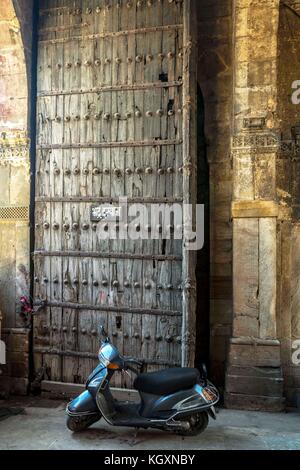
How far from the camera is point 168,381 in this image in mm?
3564

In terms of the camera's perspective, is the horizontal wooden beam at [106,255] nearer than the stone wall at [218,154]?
Yes

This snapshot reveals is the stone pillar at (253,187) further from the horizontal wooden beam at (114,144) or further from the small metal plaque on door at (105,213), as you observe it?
the small metal plaque on door at (105,213)

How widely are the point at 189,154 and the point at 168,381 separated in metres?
2.18

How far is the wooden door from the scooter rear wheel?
2.98 ft

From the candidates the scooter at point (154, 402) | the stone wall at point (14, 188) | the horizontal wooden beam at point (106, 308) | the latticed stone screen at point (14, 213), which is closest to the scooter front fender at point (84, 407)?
the scooter at point (154, 402)

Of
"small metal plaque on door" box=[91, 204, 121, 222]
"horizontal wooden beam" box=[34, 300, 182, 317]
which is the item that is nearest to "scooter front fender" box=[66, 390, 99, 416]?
"horizontal wooden beam" box=[34, 300, 182, 317]

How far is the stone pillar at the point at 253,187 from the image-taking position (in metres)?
4.38

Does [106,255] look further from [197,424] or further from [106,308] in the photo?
[197,424]

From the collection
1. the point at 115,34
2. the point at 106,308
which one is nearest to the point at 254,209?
the point at 106,308

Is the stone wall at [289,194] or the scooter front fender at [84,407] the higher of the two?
the stone wall at [289,194]

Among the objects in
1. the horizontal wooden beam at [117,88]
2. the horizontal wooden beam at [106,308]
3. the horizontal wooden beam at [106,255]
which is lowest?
the horizontal wooden beam at [106,308]

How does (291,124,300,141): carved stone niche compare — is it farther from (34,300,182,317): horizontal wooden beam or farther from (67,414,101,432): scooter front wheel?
(67,414,101,432): scooter front wheel

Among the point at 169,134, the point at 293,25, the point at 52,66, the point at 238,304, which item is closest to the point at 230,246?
the point at 238,304
